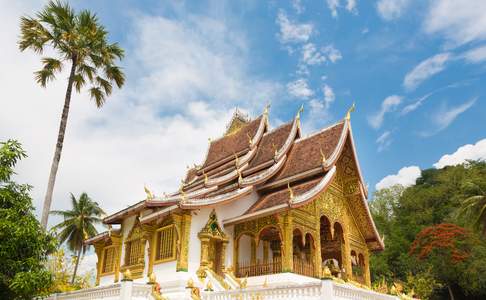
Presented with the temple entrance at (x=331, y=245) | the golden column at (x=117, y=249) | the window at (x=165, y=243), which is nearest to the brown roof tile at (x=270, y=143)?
the temple entrance at (x=331, y=245)

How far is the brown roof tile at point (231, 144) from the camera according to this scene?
19.0 metres

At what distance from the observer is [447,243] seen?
103 feet

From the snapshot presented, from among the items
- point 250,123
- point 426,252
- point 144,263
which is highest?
point 250,123

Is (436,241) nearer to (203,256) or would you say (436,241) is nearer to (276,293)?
(203,256)

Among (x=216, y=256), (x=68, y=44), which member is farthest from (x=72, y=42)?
(x=216, y=256)

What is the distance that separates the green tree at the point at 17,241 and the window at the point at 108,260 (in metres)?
6.38

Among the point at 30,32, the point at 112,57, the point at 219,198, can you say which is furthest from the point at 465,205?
the point at 30,32

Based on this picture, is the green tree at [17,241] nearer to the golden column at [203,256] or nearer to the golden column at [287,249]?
the golden column at [203,256]

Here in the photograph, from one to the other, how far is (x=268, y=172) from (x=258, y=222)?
7.16 feet

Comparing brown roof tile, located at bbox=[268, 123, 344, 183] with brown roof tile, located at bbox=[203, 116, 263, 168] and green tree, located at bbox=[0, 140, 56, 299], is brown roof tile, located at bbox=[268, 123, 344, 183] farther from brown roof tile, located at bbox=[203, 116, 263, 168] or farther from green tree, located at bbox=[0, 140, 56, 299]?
green tree, located at bbox=[0, 140, 56, 299]

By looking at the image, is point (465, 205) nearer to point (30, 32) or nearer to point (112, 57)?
point (112, 57)

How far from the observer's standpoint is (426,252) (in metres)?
32.5

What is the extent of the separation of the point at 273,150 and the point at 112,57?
722 cm

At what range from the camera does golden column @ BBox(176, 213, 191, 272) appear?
1269 centimetres
